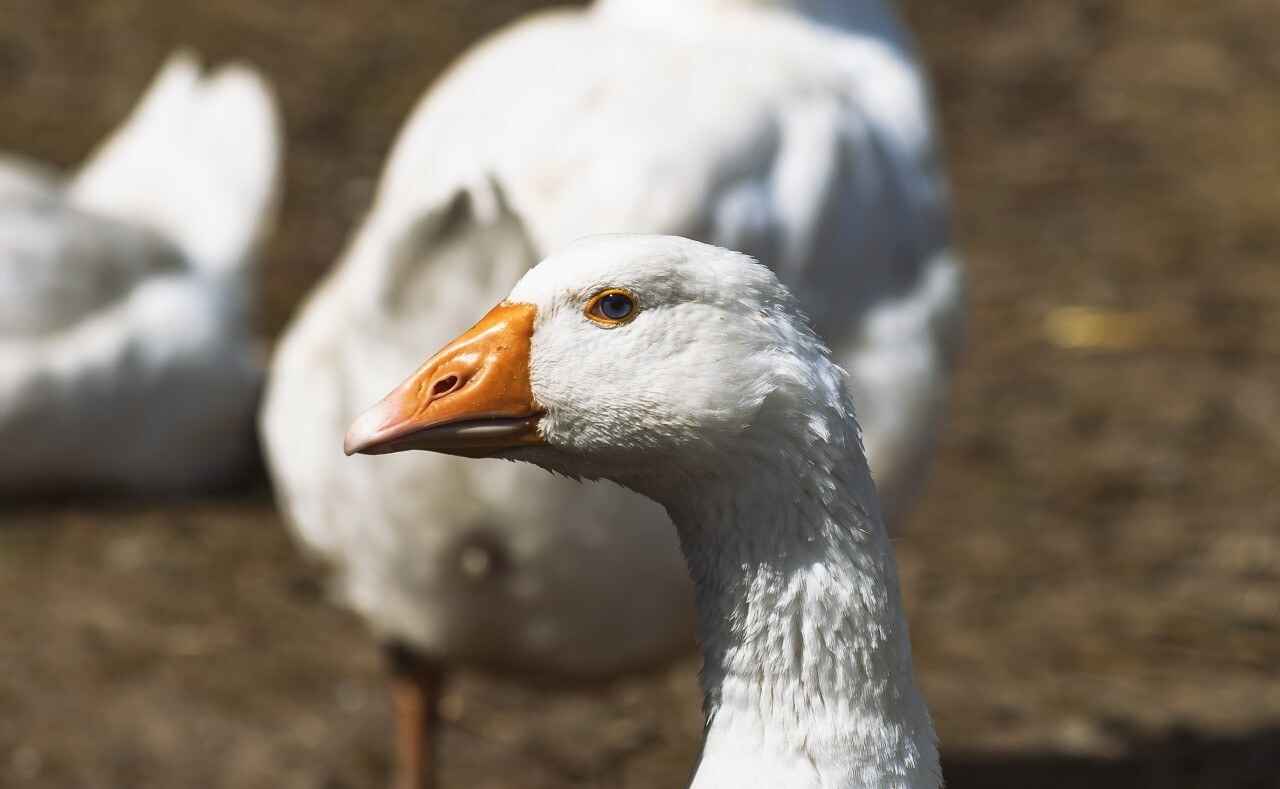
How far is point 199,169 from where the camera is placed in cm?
539

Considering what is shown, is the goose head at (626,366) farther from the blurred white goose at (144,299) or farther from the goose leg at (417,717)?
the blurred white goose at (144,299)

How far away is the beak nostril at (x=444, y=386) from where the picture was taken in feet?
5.79

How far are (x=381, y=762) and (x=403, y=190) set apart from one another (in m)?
1.46

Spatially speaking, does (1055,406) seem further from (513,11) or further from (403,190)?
(513,11)

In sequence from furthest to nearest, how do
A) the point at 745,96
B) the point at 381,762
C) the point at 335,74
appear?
the point at 335,74 < the point at 381,762 < the point at 745,96

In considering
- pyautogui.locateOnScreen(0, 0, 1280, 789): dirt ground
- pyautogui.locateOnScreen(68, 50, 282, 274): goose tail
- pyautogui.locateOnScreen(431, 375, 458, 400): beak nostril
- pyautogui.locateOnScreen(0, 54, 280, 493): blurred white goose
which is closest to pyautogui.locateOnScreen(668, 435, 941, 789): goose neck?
pyautogui.locateOnScreen(431, 375, 458, 400): beak nostril

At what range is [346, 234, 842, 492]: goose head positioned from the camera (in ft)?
5.54

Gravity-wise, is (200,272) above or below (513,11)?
below

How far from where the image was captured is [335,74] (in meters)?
7.00

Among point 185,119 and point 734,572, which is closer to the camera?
point 734,572

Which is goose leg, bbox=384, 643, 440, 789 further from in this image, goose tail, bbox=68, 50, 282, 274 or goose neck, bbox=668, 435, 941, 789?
goose tail, bbox=68, 50, 282, 274

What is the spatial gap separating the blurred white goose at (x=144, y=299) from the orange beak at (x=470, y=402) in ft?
10.8

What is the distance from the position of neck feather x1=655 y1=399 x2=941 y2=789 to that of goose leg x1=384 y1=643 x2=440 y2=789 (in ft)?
5.73

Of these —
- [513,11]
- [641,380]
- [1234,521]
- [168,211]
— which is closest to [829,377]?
[641,380]
